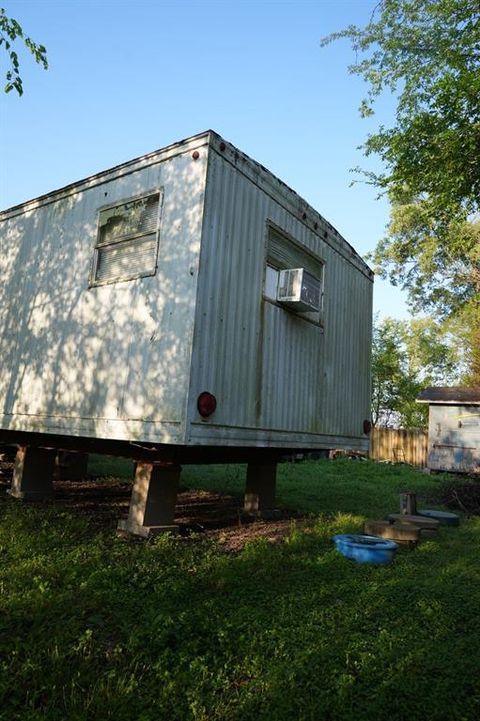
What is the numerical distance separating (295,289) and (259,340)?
831 millimetres

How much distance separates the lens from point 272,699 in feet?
8.98

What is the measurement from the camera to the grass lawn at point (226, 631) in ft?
8.87

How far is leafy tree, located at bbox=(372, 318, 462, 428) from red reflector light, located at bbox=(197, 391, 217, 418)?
36.8 m

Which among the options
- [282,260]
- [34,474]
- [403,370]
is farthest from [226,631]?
[403,370]

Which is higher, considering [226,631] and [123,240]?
[123,240]

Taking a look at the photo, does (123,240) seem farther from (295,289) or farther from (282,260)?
(295,289)

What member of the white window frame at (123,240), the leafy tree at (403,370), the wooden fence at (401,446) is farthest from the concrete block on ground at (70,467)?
the leafy tree at (403,370)

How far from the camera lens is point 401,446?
2406 centimetres

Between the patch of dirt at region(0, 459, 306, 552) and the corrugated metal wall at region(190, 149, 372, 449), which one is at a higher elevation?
the corrugated metal wall at region(190, 149, 372, 449)

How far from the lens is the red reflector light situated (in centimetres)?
495

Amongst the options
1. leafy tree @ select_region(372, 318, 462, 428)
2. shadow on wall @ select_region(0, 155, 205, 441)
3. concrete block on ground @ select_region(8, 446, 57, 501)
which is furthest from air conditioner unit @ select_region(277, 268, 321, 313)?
leafy tree @ select_region(372, 318, 462, 428)

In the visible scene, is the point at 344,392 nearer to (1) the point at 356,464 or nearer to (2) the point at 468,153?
(2) the point at 468,153

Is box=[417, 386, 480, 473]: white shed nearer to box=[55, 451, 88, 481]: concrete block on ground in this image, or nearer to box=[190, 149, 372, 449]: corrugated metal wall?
box=[190, 149, 372, 449]: corrugated metal wall

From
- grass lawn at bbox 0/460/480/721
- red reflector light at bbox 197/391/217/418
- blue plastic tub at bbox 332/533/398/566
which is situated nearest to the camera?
grass lawn at bbox 0/460/480/721
